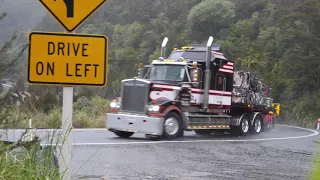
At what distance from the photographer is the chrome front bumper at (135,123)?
1531cm

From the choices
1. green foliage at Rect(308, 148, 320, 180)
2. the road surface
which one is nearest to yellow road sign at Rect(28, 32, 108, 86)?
the road surface

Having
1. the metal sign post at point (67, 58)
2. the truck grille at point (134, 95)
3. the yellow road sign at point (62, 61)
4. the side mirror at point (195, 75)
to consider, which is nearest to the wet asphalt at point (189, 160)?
the truck grille at point (134, 95)

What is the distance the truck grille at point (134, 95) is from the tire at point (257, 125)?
238 inches

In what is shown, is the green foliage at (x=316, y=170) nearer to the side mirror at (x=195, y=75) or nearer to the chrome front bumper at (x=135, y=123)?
the chrome front bumper at (x=135, y=123)

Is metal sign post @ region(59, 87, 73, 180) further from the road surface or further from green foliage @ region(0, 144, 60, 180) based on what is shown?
the road surface

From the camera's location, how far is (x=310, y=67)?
4309 cm

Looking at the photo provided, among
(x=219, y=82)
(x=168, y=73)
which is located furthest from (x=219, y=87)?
(x=168, y=73)

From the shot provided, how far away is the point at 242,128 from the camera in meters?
19.6

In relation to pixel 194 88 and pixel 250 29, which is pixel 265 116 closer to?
pixel 194 88

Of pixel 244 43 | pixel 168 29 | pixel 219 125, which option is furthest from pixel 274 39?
pixel 219 125

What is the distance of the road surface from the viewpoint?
904 cm

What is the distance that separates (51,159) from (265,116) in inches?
696

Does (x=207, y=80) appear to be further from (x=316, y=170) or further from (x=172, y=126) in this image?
(x=316, y=170)

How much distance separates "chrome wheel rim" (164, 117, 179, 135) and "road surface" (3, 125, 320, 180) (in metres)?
1.02
